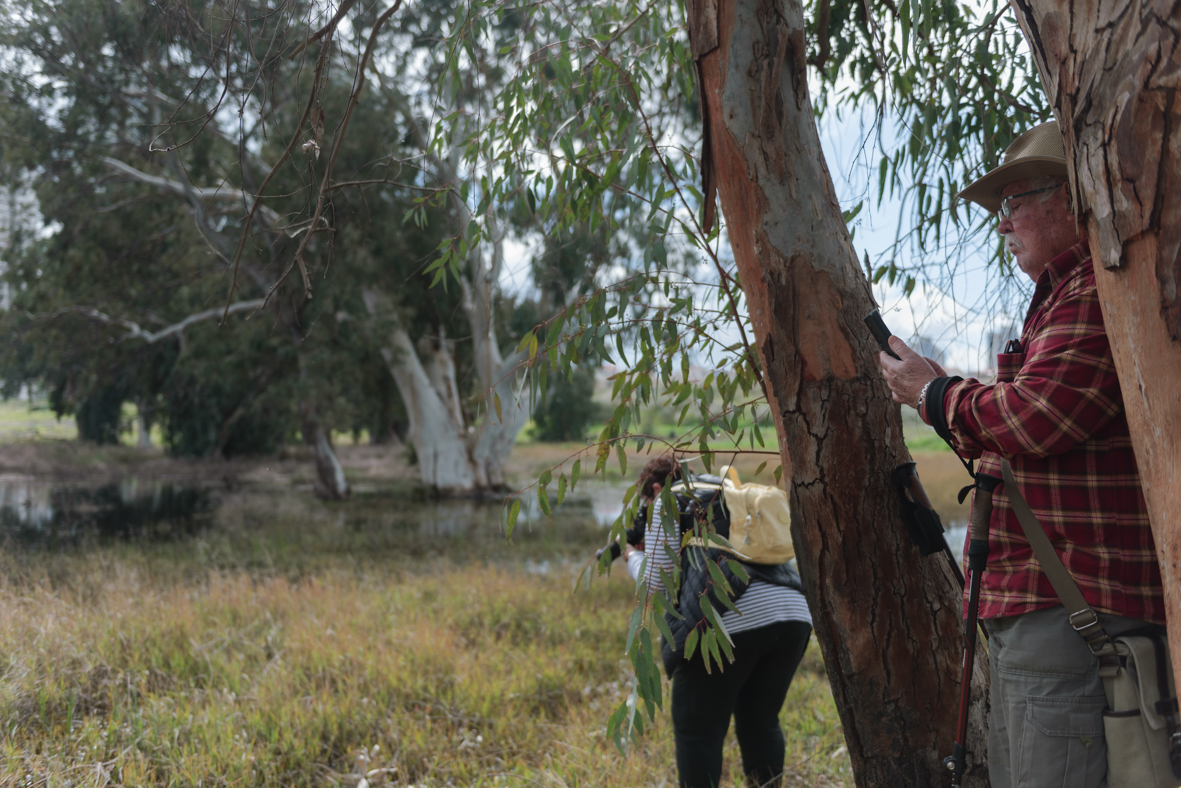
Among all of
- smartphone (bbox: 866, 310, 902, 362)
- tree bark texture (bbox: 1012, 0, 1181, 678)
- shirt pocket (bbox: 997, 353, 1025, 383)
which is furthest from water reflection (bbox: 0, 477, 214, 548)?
tree bark texture (bbox: 1012, 0, 1181, 678)

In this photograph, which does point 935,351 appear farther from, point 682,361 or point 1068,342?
point 1068,342

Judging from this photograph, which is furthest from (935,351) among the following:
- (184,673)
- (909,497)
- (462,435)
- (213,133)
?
(462,435)

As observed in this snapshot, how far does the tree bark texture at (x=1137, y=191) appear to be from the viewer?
100cm

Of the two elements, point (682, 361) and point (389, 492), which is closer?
point (682, 361)

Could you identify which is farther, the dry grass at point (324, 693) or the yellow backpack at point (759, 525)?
the dry grass at point (324, 693)

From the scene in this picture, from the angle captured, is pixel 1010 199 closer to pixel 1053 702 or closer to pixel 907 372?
pixel 907 372

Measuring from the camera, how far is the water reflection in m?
12.0

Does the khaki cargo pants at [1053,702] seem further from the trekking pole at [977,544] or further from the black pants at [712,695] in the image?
the black pants at [712,695]

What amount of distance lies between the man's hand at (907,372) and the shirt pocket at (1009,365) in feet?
0.32

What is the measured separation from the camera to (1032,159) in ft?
4.58

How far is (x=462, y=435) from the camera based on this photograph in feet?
58.1

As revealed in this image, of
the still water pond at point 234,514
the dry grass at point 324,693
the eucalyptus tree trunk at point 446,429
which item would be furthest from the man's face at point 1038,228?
the eucalyptus tree trunk at point 446,429

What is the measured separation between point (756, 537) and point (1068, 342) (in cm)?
139

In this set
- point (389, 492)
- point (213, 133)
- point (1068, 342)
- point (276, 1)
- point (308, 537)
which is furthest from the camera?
point (389, 492)
